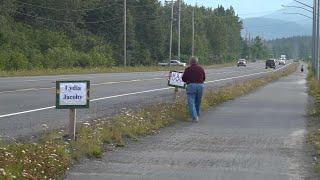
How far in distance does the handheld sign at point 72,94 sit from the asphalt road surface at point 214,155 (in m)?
A: 1.07

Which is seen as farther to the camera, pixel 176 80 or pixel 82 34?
pixel 82 34

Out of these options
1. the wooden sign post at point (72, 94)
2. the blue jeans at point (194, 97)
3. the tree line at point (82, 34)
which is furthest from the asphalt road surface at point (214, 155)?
the tree line at point (82, 34)

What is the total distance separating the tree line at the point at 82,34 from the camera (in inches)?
2694

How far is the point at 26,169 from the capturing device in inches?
333

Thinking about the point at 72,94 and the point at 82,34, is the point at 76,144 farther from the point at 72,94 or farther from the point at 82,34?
the point at 82,34

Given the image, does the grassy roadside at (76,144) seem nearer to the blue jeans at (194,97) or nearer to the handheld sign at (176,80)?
the blue jeans at (194,97)

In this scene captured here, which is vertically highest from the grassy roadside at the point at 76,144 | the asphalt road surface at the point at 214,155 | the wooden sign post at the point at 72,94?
the wooden sign post at the point at 72,94

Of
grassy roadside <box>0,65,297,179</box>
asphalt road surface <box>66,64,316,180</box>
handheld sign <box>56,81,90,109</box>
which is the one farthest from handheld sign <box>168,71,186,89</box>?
handheld sign <box>56,81,90,109</box>

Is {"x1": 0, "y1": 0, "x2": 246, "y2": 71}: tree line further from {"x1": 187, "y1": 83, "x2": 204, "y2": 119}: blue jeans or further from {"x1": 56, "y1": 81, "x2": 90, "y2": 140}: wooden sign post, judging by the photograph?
{"x1": 56, "y1": 81, "x2": 90, "y2": 140}: wooden sign post

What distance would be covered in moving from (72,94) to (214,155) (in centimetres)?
257

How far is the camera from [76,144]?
36.2ft

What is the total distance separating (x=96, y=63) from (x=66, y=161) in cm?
6869

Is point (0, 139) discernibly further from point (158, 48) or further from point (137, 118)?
point (158, 48)

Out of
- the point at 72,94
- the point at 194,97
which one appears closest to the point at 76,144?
the point at 72,94
